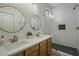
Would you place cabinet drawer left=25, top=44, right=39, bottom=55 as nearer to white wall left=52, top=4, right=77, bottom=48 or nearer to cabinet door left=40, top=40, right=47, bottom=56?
cabinet door left=40, top=40, right=47, bottom=56

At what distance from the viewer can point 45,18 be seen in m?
1.43

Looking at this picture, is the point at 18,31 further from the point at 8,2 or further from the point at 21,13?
the point at 8,2

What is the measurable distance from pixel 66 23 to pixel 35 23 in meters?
0.47

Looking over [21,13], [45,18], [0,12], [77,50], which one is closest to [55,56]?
[77,50]

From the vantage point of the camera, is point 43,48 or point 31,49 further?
point 43,48

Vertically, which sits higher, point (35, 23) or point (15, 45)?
point (35, 23)

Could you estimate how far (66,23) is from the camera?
1413 millimetres

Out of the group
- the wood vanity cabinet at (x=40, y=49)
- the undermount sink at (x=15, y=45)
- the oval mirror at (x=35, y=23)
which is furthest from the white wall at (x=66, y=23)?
the undermount sink at (x=15, y=45)

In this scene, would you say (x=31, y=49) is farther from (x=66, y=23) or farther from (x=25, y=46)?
(x=66, y=23)

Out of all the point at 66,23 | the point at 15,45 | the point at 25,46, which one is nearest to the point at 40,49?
the point at 25,46

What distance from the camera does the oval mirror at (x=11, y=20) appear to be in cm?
131

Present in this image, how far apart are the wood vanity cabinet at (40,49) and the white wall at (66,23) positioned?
123 millimetres

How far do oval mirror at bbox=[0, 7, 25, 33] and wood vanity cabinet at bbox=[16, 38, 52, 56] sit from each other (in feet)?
1.13

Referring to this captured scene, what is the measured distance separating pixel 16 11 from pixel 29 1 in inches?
9.5
